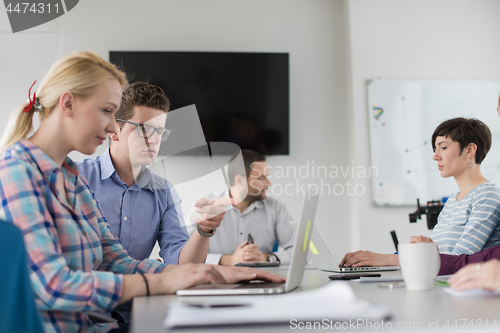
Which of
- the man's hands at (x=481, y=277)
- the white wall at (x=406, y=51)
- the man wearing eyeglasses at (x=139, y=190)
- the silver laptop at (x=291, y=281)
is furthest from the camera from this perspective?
the white wall at (x=406, y=51)

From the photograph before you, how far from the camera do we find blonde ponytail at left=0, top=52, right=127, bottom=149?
98 centimetres

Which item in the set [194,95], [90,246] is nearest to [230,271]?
[90,246]

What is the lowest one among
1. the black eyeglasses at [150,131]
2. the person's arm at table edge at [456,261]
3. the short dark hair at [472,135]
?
the person's arm at table edge at [456,261]

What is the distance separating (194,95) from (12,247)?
259 cm

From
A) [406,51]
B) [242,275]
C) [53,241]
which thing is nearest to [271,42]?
[406,51]

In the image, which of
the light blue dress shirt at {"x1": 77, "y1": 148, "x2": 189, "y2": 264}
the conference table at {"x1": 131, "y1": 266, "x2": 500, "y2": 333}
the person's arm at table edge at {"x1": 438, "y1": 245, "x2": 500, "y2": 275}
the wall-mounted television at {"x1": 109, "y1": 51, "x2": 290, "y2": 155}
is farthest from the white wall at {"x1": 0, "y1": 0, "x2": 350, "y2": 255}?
the conference table at {"x1": 131, "y1": 266, "x2": 500, "y2": 333}

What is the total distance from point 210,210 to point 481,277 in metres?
0.78

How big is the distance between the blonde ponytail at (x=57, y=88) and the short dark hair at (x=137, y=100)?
466mm

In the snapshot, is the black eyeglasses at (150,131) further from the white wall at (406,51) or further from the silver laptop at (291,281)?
the white wall at (406,51)

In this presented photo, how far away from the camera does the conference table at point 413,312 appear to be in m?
0.52

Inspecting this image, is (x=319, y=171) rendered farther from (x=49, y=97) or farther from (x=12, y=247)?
(x=12, y=247)

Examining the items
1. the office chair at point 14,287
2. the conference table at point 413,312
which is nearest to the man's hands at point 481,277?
the conference table at point 413,312

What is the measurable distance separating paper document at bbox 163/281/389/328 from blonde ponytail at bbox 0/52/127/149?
65 cm

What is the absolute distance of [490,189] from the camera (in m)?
1.72
